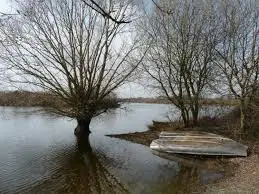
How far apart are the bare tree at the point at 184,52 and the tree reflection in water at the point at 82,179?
31.3ft

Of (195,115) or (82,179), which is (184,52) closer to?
(195,115)

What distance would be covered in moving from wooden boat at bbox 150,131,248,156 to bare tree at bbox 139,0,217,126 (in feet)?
19.6

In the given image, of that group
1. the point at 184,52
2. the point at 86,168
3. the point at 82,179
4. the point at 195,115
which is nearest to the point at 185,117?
the point at 195,115

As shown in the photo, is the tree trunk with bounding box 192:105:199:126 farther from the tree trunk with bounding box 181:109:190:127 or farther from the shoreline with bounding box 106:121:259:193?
the shoreline with bounding box 106:121:259:193

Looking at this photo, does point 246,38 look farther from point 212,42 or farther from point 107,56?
point 107,56

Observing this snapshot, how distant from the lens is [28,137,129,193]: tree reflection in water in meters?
11.1

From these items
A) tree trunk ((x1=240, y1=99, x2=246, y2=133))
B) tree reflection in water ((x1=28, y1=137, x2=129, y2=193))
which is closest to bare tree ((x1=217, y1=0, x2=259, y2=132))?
tree trunk ((x1=240, y1=99, x2=246, y2=133))

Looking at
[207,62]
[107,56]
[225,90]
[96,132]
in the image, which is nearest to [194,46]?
[207,62]

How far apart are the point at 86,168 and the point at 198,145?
5.57 metres

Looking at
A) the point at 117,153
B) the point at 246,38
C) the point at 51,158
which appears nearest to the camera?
the point at 51,158

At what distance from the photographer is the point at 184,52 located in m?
23.0

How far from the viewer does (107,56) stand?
23516mm

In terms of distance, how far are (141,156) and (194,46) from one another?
9554 millimetres

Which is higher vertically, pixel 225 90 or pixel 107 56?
pixel 107 56
